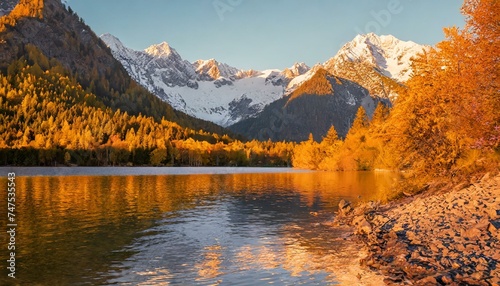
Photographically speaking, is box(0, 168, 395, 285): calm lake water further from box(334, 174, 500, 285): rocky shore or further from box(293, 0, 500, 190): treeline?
→ box(293, 0, 500, 190): treeline

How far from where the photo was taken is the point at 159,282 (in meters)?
20.8

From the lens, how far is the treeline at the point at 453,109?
35562 mm

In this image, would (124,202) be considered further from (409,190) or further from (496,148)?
(496,148)

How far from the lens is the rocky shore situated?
19.7m

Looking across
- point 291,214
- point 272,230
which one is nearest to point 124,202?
point 291,214

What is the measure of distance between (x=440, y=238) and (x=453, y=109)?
1766cm

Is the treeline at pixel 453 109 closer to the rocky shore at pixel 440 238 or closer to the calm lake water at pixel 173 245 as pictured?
the rocky shore at pixel 440 238

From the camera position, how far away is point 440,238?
2509 centimetres

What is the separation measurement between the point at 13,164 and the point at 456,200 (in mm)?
200481

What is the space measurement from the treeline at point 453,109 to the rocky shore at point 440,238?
13.2ft

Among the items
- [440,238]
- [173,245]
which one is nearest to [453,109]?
[440,238]

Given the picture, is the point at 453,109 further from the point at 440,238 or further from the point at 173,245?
the point at 173,245

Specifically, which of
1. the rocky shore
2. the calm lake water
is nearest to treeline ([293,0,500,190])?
the rocky shore

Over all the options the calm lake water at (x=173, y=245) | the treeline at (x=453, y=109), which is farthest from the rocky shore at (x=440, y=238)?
the treeline at (x=453, y=109)
